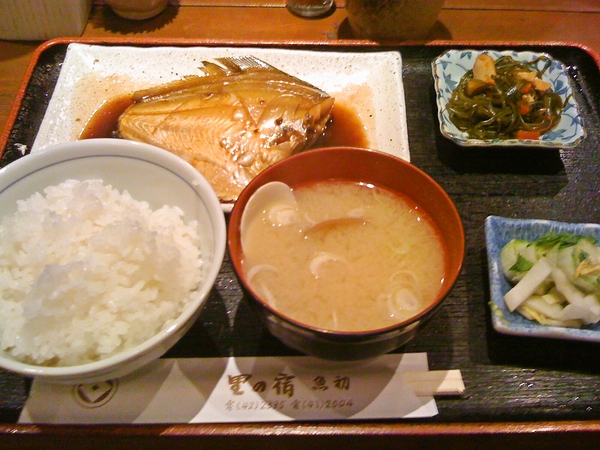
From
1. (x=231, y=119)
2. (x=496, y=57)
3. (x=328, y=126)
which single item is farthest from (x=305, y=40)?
(x=496, y=57)

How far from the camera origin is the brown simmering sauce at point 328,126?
2031mm

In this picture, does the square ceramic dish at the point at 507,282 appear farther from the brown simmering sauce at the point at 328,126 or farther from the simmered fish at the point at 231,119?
the simmered fish at the point at 231,119

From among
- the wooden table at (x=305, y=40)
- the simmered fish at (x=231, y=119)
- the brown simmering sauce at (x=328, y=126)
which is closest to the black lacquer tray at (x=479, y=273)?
Answer: the wooden table at (x=305, y=40)

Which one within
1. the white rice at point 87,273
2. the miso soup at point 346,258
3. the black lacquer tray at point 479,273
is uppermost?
the white rice at point 87,273

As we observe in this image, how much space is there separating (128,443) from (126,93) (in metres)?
1.58

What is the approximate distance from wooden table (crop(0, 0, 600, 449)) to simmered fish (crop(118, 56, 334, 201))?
38 centimetres

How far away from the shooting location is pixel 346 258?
1305 millimetres

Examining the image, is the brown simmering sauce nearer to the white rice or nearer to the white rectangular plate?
the white rectangular plate

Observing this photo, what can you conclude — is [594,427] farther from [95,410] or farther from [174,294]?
[95,410]

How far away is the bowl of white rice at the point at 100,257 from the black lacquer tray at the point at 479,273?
27cm

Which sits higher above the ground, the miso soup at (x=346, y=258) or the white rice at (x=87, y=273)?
the white rice at (x=87, y=273)

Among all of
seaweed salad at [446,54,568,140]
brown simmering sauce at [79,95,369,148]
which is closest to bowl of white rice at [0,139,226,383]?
brown simmering sauce at [79,95,369,148]

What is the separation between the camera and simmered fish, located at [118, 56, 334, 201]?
1.88 metres

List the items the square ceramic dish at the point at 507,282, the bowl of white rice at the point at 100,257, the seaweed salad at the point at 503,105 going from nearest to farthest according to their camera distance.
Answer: the bowl of white rice at the point at 100,257 → the square ceramic dish at the point at 507,282 → the seaweed salad at the point at 503,105
